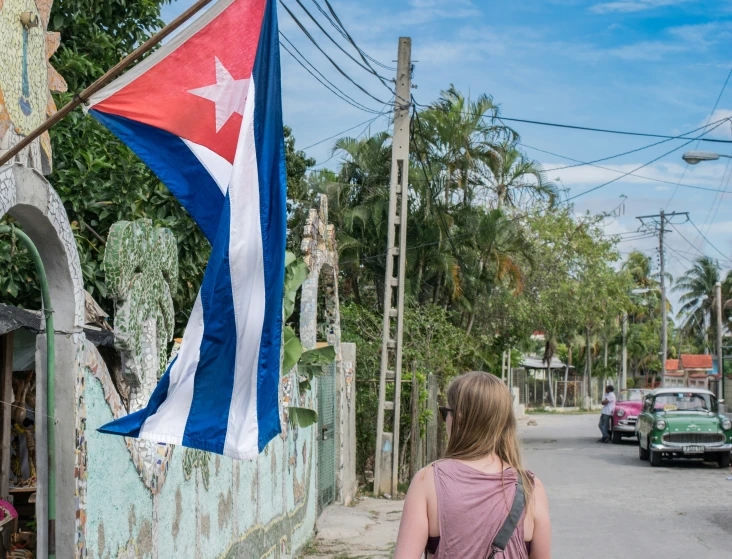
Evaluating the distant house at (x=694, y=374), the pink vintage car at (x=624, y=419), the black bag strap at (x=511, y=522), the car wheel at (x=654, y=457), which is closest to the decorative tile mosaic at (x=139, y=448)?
the black bag strap at (x=511, y=522)

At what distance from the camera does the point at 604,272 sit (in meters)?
39.8

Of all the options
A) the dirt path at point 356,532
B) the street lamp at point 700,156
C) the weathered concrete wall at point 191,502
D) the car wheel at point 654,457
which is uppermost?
the street lamp at point 700,156

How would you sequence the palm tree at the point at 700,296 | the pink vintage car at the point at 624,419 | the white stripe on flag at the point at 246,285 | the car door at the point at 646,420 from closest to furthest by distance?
the white stripe on flag at the point at 246,285, the car door at the point at 646,420, the pink vintage car at the point at 624,419, the palm tree at the point at 700,296

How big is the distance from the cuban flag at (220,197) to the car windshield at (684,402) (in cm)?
1801

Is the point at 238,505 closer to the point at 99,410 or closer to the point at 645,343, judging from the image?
the point at 99,410

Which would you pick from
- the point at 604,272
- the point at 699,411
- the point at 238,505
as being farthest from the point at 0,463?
the point at 604,272

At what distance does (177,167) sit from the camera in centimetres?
429

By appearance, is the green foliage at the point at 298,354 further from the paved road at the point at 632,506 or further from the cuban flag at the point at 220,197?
the cuban flag at the point at 220,197

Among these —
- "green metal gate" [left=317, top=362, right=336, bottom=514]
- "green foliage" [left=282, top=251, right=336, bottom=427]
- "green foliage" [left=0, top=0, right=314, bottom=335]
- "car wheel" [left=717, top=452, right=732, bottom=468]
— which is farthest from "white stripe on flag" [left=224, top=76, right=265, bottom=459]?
"car wheel" [left=717, top=452, right=732, bottom=468]

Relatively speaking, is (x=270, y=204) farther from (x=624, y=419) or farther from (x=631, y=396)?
(x=631, y=396)

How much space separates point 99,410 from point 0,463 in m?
3.40

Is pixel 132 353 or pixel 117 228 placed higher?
pixel 117 228

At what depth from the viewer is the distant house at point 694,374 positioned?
40188 millimetres

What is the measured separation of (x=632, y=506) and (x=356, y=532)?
15.9 feet
